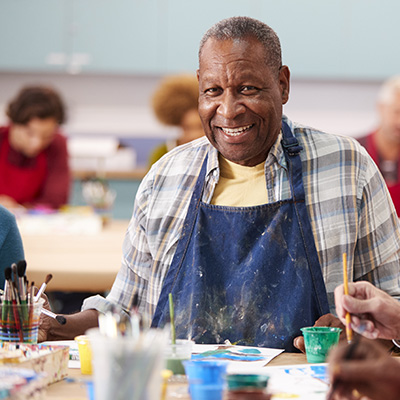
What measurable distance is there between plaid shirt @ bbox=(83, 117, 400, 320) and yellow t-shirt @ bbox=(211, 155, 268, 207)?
3 cm

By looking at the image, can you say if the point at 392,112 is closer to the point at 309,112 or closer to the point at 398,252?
the point at 309,112

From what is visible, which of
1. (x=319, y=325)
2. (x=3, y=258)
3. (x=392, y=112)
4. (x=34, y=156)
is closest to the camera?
(x=319, y=325)

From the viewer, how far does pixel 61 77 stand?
228 inches

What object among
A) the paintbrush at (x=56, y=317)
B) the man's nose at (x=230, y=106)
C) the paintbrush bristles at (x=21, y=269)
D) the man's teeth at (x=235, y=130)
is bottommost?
the paintbrush at (x=56, y=317)

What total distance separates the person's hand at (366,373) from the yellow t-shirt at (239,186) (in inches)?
35.1

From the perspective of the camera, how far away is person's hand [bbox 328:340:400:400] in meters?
0.87

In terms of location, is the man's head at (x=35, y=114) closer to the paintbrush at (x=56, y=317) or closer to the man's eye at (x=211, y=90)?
the man's eye at (x=211, y=90)

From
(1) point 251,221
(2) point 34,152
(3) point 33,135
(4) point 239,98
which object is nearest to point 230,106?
(4) point 239,98

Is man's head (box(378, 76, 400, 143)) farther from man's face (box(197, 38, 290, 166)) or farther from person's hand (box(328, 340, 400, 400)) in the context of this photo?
person's hand (box(328, 340, 400, 400))

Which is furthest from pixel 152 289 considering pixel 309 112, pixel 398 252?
pixel 309 112

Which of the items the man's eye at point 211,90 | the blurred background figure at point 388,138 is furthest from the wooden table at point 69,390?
the blurred background figure at point 388,138

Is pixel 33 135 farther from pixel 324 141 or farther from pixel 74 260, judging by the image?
pixel 324 141

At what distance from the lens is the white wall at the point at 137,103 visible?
5766 millimetres

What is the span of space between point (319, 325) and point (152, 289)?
1.52 ft
